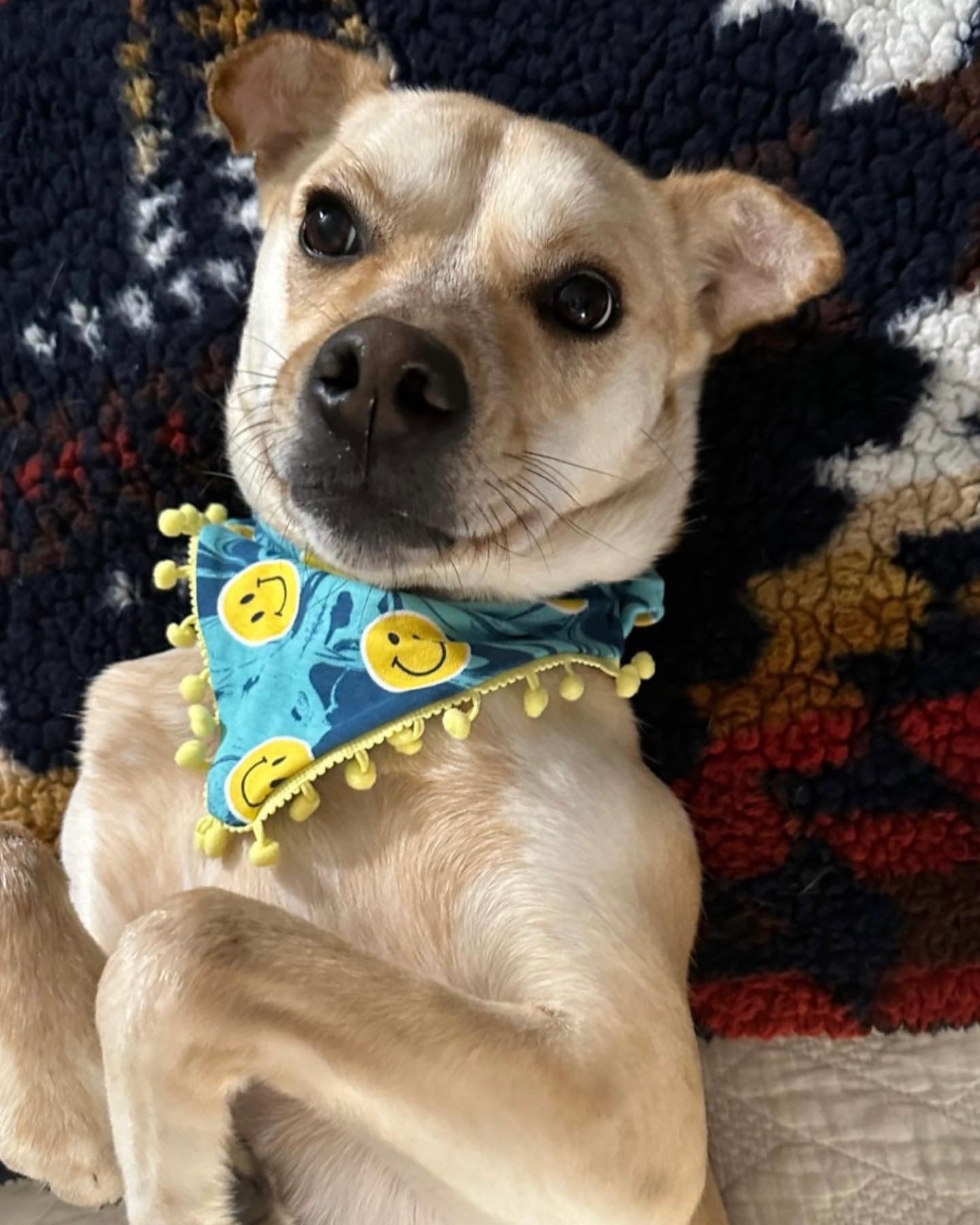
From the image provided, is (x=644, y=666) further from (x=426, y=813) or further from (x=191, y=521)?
(x=191, y=521)

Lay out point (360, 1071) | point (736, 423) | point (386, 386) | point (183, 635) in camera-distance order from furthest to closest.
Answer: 1. point (736, 423)
2. point (183, 635)
3. point (386, 386)
4. point (360, 1071)

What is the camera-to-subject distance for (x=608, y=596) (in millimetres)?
→ 2074

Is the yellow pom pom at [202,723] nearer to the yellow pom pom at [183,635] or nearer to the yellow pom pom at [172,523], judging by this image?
the yellow pom pom at [183,635]

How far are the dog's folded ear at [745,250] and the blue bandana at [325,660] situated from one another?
0.52m

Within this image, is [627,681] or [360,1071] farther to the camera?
[627,681]

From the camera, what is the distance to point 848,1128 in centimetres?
235

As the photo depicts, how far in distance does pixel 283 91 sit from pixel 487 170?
1.56 feet

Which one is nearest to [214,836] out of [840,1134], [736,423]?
[736,423]

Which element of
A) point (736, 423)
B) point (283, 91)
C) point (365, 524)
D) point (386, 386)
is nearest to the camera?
point (386, 386)

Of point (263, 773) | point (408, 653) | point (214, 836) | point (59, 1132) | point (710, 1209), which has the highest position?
point (408, 653)

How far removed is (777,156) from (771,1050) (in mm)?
1725

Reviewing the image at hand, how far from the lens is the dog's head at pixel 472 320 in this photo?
1620mm

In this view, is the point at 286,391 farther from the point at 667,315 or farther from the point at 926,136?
the point at 926,136

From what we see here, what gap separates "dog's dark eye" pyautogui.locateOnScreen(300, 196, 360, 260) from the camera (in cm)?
195
